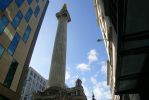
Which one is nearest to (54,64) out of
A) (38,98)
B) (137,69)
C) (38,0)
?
(38,98)

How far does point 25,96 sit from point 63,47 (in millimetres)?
48681

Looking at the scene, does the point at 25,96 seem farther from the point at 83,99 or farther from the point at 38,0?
the point at 38,0

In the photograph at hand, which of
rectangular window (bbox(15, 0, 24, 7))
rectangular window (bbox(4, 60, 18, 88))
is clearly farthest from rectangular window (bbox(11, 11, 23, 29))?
rectangular window (bbox(4, 60, 18, 88))

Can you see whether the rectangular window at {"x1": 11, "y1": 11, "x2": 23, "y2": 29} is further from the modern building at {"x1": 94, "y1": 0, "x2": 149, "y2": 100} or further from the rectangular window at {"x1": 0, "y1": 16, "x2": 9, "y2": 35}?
the modern building at {"x1": 94, "y1": 0, "x2": 149, "y2": 100}

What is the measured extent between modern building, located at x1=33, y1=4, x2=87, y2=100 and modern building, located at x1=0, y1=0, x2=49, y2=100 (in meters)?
8.45

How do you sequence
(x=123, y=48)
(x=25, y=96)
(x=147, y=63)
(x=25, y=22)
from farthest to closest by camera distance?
(x=25, y=96) → (x=25, y=22) → (x=147, y=63) → (x=123, y=48)

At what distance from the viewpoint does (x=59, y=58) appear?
3488 centimetres

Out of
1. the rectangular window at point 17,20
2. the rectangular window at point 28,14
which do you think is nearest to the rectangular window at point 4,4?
the rectangular window at point 17,20

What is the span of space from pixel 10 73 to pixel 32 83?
230 feet

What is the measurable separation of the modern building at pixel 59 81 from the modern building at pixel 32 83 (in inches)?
1843

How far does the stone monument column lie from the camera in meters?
32.1

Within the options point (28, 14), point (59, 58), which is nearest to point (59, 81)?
point (59, 58)

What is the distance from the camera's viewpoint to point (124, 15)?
Answer: 497 cm

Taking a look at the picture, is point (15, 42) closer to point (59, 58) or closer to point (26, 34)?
point (26, 34)
